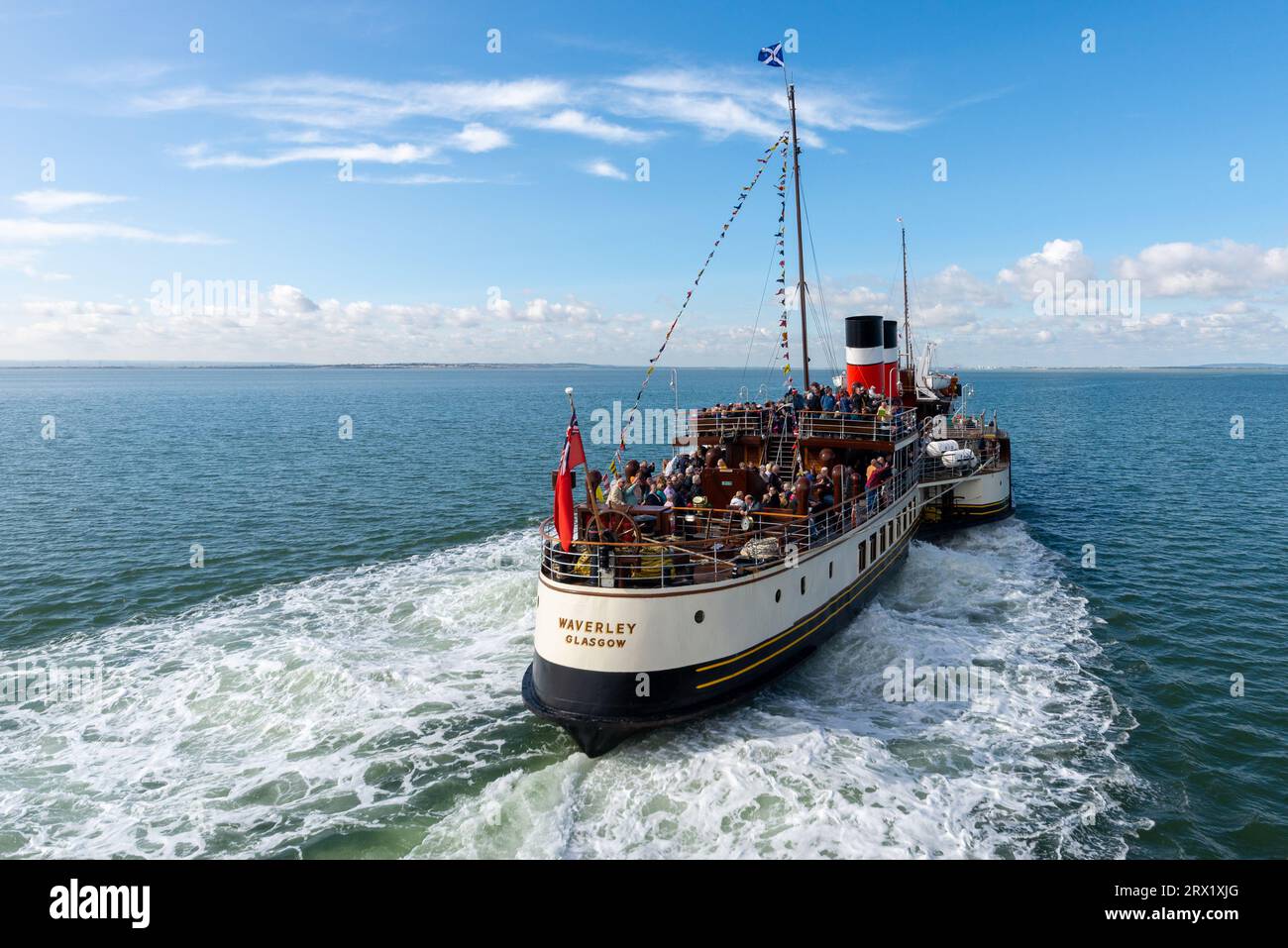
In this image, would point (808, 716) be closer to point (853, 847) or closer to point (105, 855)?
point (853, 847)

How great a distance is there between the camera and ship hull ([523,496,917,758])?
1570cm

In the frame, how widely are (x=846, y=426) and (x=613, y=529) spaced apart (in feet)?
41.9

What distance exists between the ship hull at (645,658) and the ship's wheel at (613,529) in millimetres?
1689

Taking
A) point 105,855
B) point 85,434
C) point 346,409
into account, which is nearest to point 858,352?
point 105,855

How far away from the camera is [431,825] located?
45.0 feet

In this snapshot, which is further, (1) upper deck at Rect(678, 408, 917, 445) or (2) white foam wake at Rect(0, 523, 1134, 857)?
(1) upper deck at Rect(678, 408, 917, 445)

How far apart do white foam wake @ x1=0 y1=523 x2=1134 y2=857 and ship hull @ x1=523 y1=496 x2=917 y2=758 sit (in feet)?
2.36

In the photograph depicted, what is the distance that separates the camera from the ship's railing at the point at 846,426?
2608 centimetres

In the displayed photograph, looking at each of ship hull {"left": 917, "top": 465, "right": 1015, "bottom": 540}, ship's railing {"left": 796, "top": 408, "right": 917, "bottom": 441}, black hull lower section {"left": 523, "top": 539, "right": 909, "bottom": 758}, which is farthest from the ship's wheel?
ship hull {"left": 917, "top": 465, "right": 1015, "bottom": 540}

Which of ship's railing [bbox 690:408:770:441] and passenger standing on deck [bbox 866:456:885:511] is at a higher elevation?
ship's railing [bbox 690:408:770:441]

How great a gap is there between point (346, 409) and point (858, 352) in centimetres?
11774
